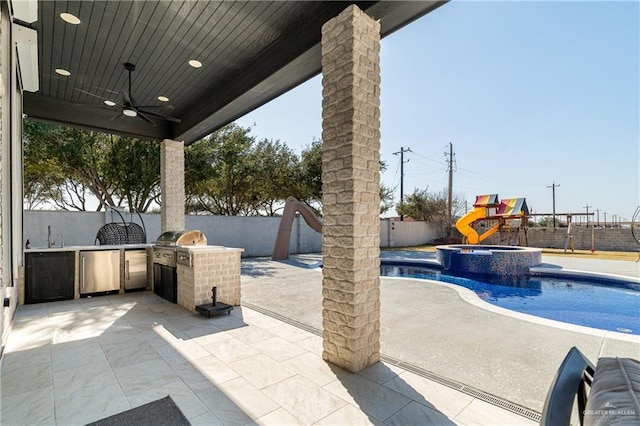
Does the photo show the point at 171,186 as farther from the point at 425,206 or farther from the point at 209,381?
the point at 425,206

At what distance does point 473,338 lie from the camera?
10.9 ft

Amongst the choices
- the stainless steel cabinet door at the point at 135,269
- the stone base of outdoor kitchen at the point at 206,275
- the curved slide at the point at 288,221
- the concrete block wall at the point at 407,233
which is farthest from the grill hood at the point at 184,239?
the concrete block wall at the point at 407,233

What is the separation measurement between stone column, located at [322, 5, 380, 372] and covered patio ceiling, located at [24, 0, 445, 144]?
421mm

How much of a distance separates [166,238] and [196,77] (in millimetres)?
2782

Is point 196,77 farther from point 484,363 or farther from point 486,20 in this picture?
point 484,363

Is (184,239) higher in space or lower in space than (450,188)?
lower

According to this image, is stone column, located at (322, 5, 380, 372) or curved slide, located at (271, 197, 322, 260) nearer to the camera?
stone column, located at (322, 5, 380, 372)

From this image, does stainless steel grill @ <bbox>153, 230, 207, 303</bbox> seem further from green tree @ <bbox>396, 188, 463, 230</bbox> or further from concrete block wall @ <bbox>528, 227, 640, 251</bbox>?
green tree @ <bbox>396, 188, 463, 230</bbox>

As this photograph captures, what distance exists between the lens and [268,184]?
1463 cm

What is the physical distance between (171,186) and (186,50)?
12.6 feet

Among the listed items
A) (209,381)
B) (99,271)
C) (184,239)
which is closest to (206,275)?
(184,239)

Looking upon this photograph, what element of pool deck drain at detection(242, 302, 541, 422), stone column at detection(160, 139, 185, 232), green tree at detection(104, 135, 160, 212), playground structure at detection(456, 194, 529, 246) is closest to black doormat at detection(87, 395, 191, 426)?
pool deck drain at detection(242, 302, 541, 422)

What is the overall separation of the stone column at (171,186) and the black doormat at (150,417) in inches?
215

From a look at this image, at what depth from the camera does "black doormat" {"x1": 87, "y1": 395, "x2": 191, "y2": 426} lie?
6.31 ft
